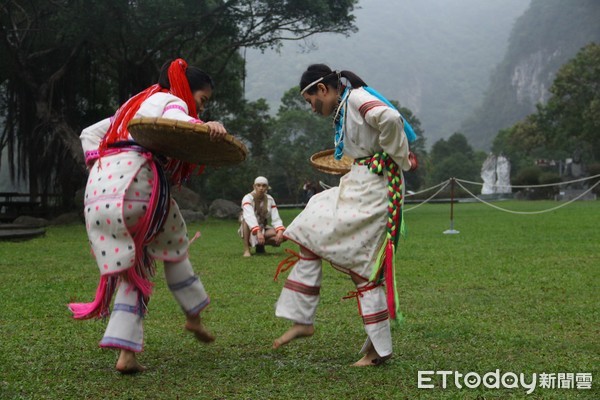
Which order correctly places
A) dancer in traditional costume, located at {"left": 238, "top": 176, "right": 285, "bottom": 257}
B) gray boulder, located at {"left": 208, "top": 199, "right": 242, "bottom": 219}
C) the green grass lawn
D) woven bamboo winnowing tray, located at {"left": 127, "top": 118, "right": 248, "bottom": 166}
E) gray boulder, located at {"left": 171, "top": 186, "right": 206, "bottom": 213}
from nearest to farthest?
the green grass lawn → woven bamboo winnowing tray, located at {"left": 127, "top": 118, "right": 248, "bottom": 166} → dancer in traditional costume, located at {"left": 238, "top": 176, "right": 285, "bottom": 257} → gray boulder, located at {"left": 171, "top": 186, "right": 206, "bottom": 213} → gray boulder, located at {"left": 208, "top": 199, "right": 242, "bottom": 219}

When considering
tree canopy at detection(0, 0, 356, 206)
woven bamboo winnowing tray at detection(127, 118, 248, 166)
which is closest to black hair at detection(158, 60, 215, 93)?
woven bamboo winnowing tray at detection(127, 118, 248, 166)

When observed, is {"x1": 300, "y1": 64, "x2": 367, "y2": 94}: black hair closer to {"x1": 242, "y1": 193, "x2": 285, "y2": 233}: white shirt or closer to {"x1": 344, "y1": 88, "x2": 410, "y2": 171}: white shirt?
{"x1": 344, "y1": 88, "x2": 410, "y2": 171}: white shirt

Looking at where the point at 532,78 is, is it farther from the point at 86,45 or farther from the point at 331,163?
the point at 331,163

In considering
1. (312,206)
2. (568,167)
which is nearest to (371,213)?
(312,206)

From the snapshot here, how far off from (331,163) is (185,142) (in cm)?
128

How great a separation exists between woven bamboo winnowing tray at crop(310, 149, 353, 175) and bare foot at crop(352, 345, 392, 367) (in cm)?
122

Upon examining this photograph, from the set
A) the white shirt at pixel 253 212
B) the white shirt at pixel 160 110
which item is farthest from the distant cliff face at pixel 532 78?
the white shirt at pixel 160 110

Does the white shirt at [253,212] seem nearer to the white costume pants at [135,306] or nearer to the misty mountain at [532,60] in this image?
the white costume pants at [135,306]

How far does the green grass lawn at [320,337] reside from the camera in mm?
3578

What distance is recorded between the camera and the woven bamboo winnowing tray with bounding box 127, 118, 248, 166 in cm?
370

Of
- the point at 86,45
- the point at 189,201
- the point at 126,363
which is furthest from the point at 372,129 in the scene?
the point at 189,201

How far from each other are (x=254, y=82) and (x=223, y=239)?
153419mm

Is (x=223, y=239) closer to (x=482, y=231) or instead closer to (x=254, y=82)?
(x=482, y=231)

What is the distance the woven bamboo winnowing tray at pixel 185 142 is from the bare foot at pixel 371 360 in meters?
1.31
